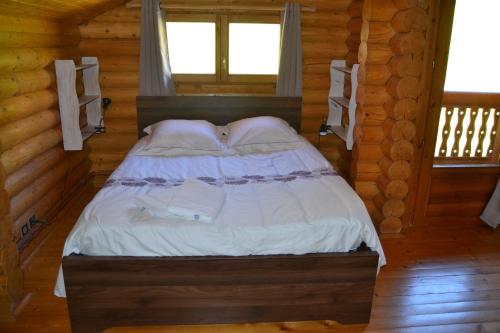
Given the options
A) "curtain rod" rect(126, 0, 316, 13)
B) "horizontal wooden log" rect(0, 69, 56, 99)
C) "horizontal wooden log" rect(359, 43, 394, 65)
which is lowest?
"horizontal wooden log" rect(0, 69, 56, 99)

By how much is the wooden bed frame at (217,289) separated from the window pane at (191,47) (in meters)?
2.61

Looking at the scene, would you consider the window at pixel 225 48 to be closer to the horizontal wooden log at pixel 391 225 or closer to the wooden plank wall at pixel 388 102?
the wooden plank wall at pixel 388 102

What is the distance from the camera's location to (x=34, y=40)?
123 inches

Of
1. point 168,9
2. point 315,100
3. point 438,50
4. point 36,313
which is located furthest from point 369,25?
point 36,313

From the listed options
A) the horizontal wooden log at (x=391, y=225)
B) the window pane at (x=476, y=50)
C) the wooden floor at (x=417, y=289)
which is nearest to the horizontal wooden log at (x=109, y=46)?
the wooden floor at (x=417, y=289)

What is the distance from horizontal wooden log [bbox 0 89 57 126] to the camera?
2.69 metres

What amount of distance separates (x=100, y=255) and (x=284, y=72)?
2651mm

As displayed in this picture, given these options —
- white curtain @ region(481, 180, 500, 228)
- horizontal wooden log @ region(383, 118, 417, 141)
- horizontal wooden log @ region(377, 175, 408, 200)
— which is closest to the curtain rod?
horizontal wooden log @ region(383, 118, 417, 141)

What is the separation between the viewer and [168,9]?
4.00 metres

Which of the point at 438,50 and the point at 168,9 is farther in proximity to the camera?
the point at 168,9

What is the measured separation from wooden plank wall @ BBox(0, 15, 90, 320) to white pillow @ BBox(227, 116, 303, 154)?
5.02 ft

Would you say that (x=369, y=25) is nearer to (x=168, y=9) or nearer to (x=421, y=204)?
(x=421, y=204)

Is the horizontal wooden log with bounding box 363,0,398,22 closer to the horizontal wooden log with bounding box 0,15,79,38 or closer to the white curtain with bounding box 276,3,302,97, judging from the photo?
the white curtain with bounding box 276,3,302,97

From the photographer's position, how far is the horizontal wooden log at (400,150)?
10.7ft
